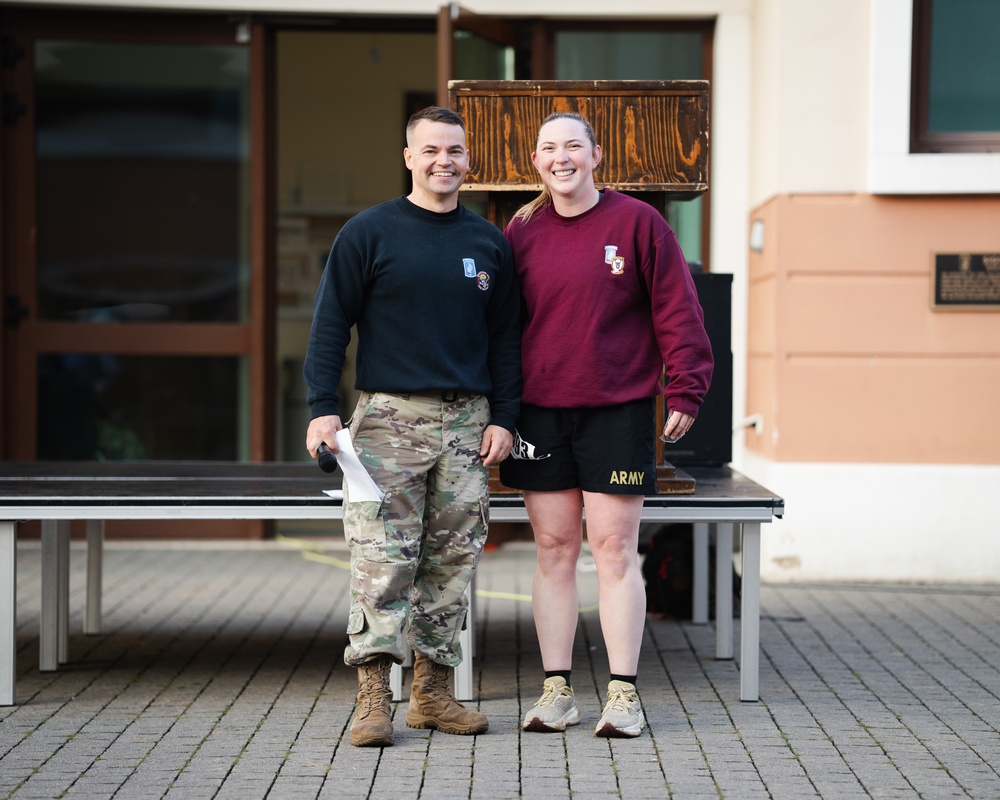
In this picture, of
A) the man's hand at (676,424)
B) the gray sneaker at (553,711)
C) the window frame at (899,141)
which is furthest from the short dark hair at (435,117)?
the window frame at (899,141)

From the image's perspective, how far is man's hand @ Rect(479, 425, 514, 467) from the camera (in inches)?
175

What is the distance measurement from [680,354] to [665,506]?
77 cm

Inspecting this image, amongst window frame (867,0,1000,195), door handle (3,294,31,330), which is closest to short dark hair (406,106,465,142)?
window frame (867,0,1000,195)

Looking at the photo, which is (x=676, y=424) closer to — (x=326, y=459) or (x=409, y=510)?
(x=409, y=510)

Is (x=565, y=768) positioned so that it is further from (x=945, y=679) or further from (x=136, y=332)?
(x=136, y=332)

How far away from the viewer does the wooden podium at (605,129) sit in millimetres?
4891

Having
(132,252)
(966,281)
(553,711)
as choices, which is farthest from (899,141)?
(132,252)

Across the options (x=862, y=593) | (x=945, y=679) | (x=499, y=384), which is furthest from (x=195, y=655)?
(x=862, y=593)

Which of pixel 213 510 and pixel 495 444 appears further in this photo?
pixel 213 510

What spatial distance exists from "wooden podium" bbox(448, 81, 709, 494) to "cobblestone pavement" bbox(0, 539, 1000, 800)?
75.7 inches

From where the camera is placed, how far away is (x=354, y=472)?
4301 millimetres

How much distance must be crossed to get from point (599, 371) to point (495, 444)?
418 millimetres

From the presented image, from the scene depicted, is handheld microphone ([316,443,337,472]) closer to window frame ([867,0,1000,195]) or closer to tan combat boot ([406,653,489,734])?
tan combat boot ([406,653,489,734])

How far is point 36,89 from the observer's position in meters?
8.69
